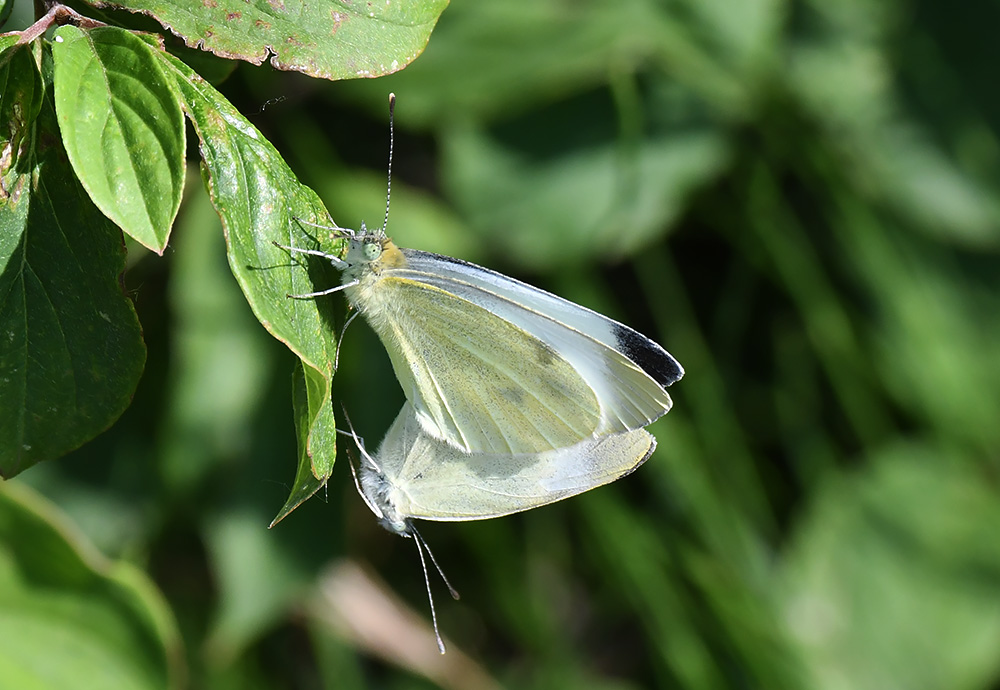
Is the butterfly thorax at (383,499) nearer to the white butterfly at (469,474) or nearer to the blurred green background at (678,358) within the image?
the white butterfly at (469,474)

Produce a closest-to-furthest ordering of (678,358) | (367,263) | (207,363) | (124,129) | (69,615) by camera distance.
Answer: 1. (124,129)
2. (367,263)
3. (69,615)
4. (207,363)
5. (678,358)

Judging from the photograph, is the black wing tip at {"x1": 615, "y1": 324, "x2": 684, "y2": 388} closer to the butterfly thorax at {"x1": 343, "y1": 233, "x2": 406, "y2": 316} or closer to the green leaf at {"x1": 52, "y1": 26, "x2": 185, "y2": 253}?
the butterfly thorax at {"x1": 343, "y1": 233, "x2": 406, "y2": 316}

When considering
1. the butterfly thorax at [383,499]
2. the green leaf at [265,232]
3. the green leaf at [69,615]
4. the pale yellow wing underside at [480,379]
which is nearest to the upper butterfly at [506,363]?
the pale yellow wing underside at [480,379]

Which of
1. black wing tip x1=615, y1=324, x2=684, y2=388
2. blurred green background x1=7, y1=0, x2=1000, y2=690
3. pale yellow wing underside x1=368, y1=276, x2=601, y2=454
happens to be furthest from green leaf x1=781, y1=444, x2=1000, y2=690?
pale yellow wing underside x1=368, y1=276, x2=601, y2=454

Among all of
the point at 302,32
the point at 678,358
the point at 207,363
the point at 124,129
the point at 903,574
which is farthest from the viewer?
the point at 903,574

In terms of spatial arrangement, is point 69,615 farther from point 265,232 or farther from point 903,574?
point 903,574

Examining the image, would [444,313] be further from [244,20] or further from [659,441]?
[659,441]

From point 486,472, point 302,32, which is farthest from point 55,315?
point 486,472
